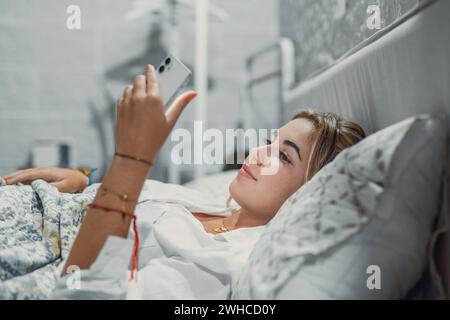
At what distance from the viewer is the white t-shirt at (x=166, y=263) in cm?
62

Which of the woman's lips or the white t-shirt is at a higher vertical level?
the woman's lips

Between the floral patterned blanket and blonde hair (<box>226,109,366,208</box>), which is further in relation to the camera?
blonde hair (<box>226,109,366,208</box>)

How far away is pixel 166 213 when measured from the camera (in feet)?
2.97

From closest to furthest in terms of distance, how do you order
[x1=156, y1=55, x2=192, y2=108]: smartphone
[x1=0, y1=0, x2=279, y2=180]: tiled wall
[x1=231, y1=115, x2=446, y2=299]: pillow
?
[x1=231, y1=115, x2=446, y2=299]: pillow < [x1=156, y1=55, x2=192, y2=108]: smartphone < [x1=0, y1=0, x2=279, y2=180]: tiled wall

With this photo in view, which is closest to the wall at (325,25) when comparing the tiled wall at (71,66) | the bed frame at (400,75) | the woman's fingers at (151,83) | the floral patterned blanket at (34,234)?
the bed frame at (400,75)

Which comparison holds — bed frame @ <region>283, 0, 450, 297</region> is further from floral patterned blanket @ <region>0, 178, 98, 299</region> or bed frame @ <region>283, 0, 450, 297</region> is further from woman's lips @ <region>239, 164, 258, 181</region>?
floral patterned blanket @ <region>0, 178, 98, 299</region>

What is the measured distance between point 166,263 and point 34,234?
317 millimetres

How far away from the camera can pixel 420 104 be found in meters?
0.73

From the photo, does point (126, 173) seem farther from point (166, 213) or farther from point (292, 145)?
point (292, 145)

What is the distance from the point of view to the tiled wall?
2254mm

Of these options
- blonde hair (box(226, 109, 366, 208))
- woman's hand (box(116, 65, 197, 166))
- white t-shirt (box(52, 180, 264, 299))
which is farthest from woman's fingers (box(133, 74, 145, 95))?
blonde hair (box(226, 109, 366, 208))

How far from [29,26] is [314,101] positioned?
5.22ft

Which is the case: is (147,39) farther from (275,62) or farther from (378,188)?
(378,188)

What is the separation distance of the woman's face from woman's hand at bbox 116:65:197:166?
36cm
